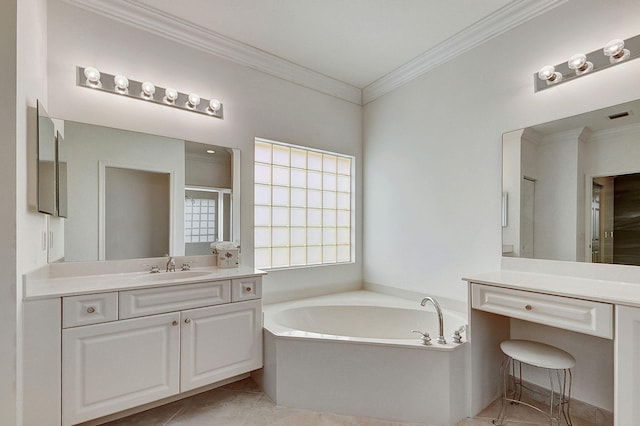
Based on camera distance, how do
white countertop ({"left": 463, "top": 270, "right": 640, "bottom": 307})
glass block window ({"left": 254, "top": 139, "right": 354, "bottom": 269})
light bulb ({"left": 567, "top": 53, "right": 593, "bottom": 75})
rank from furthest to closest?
glass block window ({"left": 254, "top": 139, "right": 354, "bottom": 269}) → light bulb ({"left": 567, "top": 53, "right": 593, "bottom": 75}) → white countertop ({"left": 463, "top": 270, "right": 640, "bottom": 307})

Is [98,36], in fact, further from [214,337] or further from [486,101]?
[486,101]

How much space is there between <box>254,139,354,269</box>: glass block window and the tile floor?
1172mm

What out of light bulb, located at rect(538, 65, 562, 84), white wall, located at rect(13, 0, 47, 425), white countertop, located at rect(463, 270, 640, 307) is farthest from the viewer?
light bulb, located at rect(538, 65, 562, 84)

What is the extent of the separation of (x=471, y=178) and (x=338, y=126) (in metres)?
1.51

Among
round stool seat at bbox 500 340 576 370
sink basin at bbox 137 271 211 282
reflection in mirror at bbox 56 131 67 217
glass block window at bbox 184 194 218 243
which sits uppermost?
reflection in mirror at bbox 56 131 67 217

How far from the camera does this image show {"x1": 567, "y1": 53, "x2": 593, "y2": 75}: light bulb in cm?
180

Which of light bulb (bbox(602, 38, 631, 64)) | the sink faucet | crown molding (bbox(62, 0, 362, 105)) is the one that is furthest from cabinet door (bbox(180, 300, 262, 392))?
light bulb (bbox(602, 38, 631, 64))

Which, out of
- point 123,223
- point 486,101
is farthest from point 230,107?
point 486,101

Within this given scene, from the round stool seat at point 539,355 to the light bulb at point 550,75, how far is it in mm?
1699

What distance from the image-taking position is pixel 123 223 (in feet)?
6.91

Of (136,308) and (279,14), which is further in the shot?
(279,14)

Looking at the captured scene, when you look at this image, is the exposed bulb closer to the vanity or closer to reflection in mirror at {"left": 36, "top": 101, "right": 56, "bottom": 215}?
reflection in mirror at {"left": 36, "top": 101, "right": 56, "bottom": 215}

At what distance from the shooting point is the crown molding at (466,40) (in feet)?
6.77

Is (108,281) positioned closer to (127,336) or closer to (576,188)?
(127,336)
